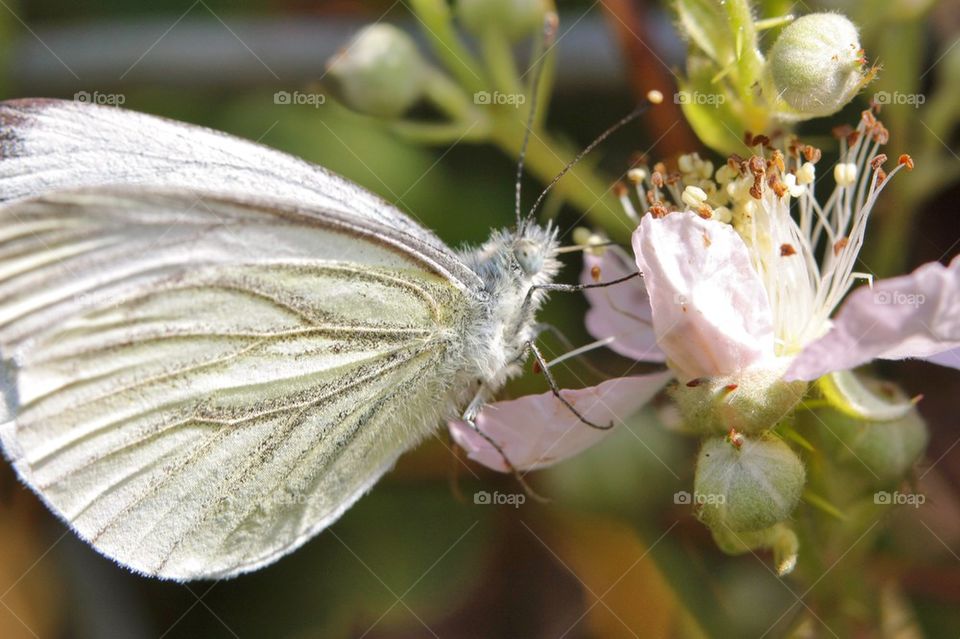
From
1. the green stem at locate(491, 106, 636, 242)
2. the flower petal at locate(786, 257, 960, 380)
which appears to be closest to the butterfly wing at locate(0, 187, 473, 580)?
the green stem at locate(491, 106, 636, 242)

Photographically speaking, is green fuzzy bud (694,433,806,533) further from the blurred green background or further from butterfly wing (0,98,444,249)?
butterfly wing (0,98,444,249)

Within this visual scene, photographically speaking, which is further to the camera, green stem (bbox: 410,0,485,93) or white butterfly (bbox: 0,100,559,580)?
green stem (bbox: 410,0,485,93)

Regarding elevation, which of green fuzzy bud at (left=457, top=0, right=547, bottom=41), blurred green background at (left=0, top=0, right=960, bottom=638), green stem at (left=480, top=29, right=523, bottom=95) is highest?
green fuzzy bud at (left=457, top=0, right=547, bottom=41)

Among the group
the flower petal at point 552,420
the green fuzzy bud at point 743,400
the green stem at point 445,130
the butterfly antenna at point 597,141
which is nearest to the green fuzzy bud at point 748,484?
the green fuzzy bud at point 743,400

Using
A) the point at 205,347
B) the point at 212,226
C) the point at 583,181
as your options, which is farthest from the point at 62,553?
the point at 583,181

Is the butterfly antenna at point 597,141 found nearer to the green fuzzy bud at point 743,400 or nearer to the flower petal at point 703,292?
the flower petal at point 703,292

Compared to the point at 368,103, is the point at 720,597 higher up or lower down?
lower down

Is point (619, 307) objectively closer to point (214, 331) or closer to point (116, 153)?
point (214, 331)

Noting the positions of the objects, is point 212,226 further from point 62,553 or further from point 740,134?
point 62,553
